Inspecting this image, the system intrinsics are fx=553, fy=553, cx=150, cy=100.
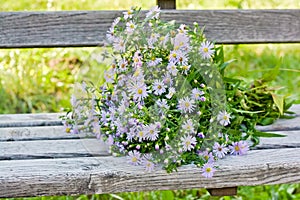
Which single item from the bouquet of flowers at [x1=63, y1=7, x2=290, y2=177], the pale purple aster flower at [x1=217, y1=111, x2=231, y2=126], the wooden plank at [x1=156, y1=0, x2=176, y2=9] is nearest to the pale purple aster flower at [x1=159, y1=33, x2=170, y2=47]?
the bouquet of flowers at [x1=63, y1=7, x2=290, y2=177]

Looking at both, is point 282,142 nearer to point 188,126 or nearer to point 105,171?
point 188,126

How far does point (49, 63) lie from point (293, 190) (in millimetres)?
1762

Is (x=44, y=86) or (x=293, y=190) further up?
(x=44, y=86)

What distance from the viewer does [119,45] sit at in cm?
161

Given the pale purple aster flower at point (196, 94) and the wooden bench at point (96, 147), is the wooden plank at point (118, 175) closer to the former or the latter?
the wooden bench at point (96, 147)

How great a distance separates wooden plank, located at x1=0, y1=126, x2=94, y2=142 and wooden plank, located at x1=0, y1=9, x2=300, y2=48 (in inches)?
15.4

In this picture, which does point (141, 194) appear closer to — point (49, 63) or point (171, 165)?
point (171, 165)

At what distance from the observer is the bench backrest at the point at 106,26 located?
212 centimetres

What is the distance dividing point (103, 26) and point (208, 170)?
2.99ft

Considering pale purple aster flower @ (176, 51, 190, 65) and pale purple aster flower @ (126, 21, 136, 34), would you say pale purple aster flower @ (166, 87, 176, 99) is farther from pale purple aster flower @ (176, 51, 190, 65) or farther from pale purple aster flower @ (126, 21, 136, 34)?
pale purple aster flower @ (126, 21, 136, 34)

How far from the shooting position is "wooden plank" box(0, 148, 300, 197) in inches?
56.1

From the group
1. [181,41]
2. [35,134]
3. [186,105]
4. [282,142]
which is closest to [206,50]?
[181,41]

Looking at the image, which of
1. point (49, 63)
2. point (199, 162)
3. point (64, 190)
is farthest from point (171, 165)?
point (49, 63)

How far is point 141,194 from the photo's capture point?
2.20m
